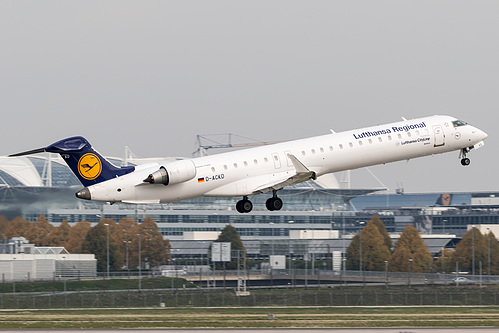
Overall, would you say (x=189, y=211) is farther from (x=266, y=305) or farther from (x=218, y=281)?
(x=266, y=305)

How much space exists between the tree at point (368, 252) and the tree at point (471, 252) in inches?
318

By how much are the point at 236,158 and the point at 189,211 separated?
378 ft

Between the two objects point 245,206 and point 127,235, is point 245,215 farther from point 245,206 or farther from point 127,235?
point 245,206

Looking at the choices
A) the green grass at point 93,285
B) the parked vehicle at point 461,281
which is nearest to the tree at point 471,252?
the parked vehicle at point 461,281

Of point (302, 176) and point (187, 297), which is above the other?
point (302, 176)

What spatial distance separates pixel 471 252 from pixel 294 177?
183ft

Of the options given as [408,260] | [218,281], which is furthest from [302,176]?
[408,260]

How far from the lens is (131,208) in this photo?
516 feet

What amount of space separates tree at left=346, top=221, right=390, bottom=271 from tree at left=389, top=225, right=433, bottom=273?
4.03 ft

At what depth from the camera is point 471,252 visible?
98.9m

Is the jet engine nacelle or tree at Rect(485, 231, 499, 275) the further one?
tree at Rect(485, 231, 499, 275)

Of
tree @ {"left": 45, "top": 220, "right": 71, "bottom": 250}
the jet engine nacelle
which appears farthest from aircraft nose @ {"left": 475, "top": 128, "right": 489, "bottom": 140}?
tree @ {"left": 45, "top": 220, "right": 71, "bottom": 250}

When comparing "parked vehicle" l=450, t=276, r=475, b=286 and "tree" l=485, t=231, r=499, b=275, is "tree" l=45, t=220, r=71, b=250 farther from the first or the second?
"tree" l=485, t=231, r=499, b=275

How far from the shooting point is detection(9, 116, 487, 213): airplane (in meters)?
45.6
